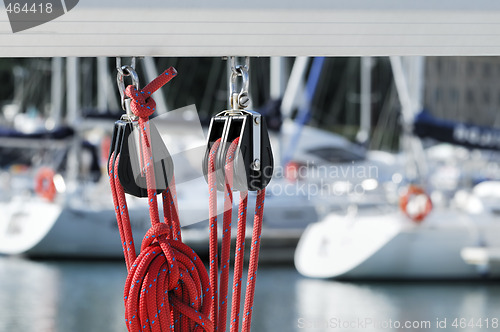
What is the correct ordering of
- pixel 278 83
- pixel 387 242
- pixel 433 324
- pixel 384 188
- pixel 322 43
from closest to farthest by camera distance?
pixel 322 43
pixel 433 324
pixel 387 242
pixel 384 188
pixel 278 83

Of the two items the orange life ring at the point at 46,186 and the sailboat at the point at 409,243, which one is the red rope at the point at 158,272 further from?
the orange life ring at the point at 46,186

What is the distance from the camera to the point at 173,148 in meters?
12.1

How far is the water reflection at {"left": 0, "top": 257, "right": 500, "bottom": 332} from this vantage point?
8.09m

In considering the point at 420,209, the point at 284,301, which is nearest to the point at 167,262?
the point at 284,301

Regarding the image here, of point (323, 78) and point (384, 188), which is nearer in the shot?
point (384, 188)

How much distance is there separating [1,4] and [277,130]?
Answer: 33.2 ft

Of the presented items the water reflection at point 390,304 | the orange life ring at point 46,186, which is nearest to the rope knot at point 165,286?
the water reflection at point 390,304

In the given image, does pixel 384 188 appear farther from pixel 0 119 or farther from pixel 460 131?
pixel 0 119

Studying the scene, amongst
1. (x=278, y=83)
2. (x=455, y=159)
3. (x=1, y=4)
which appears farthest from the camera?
(x=455, y=159)

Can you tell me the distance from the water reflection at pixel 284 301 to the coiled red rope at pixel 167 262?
5.97 meters

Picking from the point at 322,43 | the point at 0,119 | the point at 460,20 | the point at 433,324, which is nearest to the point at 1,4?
the point at 322,43

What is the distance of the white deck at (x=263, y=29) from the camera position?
1.81 metres
